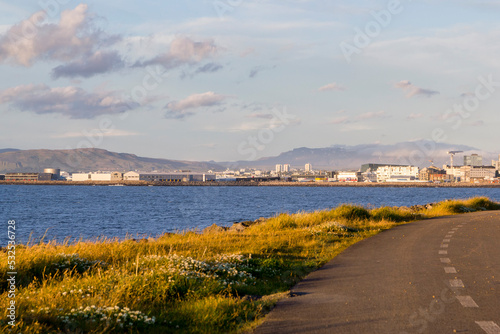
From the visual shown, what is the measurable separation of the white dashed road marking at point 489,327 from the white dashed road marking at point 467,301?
1368 mm

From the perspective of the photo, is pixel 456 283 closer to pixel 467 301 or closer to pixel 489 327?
pixel 467 301

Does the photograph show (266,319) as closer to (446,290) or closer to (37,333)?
(37,333)

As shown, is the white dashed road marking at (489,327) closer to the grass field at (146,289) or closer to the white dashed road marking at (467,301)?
the white dashed road marking at (467,301)

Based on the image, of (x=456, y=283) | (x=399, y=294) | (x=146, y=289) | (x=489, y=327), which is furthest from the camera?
(x=456, y=283)

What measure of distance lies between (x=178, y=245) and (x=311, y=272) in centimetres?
652

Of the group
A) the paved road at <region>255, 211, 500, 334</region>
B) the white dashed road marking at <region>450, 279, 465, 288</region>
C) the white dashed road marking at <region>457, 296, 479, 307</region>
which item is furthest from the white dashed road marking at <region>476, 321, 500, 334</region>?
the white dashed road marking at <region>450, 279, 465, 288</region>

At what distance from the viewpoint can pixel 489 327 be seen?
8.52 metres

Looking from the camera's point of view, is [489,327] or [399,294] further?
[399,294]

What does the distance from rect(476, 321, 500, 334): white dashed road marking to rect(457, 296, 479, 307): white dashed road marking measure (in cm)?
137

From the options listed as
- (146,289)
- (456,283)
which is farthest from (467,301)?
(146,289)

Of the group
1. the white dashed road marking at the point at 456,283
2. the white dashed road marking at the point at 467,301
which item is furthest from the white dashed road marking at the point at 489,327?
the white dashed road marking at the point at 456,283

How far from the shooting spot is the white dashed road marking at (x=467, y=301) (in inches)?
401

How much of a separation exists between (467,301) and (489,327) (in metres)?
2.09

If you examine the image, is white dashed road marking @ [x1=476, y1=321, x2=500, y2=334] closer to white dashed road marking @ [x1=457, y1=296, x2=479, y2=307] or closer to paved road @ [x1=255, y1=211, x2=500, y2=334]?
paved road @ [x1=255, y1=211, x2=500, y2=334]
